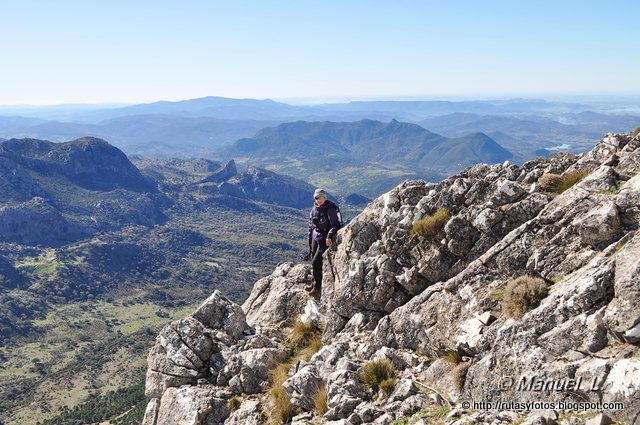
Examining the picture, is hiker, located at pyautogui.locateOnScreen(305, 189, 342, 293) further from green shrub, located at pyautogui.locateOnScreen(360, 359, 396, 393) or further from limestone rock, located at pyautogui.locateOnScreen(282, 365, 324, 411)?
green shrub, located at pyautogui.locateOnScreen(360, 359, 396, 393)

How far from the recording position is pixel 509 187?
1903 cm

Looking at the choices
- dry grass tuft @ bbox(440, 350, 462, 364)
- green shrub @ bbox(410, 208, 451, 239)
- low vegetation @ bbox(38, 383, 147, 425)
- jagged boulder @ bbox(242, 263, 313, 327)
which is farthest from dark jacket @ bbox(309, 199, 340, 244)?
low vegetation @ bbox(38, 383, 147, 425)

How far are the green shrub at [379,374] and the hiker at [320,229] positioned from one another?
8470 mm

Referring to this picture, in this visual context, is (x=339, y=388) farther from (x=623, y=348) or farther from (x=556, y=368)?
(x=623, y=348)

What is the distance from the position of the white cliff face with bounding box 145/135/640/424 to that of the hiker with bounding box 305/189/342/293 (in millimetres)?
728

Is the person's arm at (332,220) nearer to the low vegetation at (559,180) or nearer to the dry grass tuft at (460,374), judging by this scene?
the low vegetation at (559,180)

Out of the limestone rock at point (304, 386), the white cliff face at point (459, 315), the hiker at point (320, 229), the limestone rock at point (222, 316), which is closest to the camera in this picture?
the white cliff face at point (459, 315)

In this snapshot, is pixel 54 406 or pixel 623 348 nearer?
pixel 623 348

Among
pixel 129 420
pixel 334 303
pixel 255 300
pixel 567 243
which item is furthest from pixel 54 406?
pixel 567 243

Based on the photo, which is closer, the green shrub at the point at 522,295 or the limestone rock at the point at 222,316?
the green shrub at the point at 522,295

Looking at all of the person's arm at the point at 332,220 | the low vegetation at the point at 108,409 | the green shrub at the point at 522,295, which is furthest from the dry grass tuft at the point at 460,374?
the low vegetation at the point at 108,409

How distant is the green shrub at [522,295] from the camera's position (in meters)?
14.2

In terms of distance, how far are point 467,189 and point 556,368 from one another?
10.4m

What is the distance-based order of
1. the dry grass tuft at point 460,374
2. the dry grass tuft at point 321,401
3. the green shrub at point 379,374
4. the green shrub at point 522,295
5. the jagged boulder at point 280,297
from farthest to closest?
1. the jagged boulder at point 280,297
2. the dry grass tuft at point 321,401
3. the green shrub at point 379,374
4. the green shrub at point 522,295
5. the dry grass tuft at point 460,374
